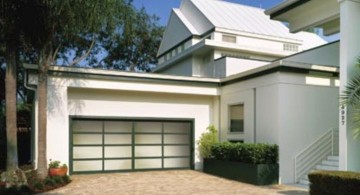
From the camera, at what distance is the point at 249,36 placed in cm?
2172

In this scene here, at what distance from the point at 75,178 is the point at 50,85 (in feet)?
11.8

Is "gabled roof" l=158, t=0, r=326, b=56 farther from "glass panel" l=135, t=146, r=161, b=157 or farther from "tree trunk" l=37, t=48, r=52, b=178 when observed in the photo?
"tree trunk" l=37, t=48, r=52, b=178

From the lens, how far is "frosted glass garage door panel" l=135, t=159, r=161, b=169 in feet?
55.6

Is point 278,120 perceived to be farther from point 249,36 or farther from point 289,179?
point 249,36

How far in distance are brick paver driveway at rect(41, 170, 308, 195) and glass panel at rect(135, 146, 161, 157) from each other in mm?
1870

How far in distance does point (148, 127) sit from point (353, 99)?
926 cm

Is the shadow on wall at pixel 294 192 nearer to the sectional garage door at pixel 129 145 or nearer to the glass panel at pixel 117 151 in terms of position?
the sectional garage door at pixel 129 145

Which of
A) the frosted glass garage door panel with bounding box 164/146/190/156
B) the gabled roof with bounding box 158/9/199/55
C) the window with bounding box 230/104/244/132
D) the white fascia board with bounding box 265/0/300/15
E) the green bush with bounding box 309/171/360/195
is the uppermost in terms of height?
the gabled roof with bounding box 158/9/199/55

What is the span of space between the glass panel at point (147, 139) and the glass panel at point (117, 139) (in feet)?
1.33

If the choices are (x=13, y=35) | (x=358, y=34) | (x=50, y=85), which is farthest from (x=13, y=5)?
(x=358, y=34)

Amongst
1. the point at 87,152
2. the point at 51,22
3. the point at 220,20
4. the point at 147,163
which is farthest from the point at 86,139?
the point at 220,20

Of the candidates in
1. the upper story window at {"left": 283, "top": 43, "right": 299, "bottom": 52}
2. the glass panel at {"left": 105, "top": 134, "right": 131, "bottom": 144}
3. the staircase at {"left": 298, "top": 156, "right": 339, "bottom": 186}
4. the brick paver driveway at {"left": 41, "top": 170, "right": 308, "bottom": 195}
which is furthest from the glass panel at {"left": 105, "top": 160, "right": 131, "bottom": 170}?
the upper story window at {"left": 283, "top": 43, "right": 299, "bottom": 52}

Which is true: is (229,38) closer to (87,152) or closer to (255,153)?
(255,153)

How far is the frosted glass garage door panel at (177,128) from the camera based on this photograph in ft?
57.7
